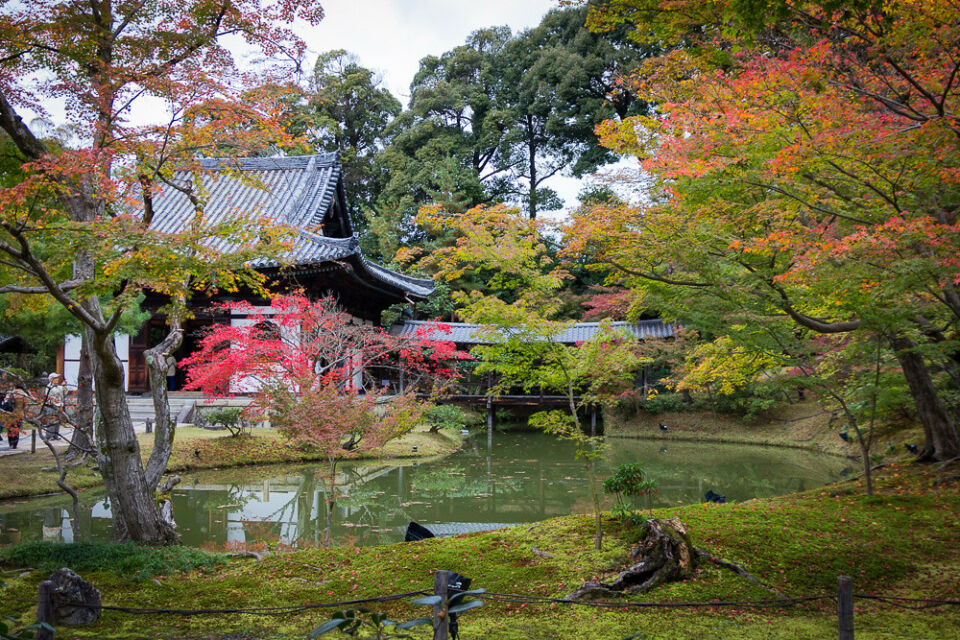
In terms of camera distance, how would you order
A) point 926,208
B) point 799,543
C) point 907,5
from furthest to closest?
point 799,543
point 926,208
point 907,5

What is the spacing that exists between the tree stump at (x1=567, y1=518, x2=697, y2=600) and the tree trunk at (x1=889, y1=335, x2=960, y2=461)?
541 cm

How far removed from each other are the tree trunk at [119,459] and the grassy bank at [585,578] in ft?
2.11

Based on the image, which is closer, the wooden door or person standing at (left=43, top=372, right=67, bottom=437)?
person standing at (left=43, top=372, right=67, bottom=437)

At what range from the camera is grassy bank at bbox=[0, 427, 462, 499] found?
9.72 m

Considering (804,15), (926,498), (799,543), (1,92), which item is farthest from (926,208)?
Answer: (1,92)

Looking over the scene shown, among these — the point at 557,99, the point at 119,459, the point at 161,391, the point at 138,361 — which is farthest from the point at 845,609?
the point at 557,99

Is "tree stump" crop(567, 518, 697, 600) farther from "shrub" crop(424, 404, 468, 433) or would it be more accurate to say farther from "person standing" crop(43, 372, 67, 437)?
"shrub" crop(424, 404, 468, 433)

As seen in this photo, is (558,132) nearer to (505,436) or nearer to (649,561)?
(505,436)

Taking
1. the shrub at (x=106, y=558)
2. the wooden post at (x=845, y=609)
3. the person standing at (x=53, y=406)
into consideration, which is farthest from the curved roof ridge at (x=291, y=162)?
A: the wooden post at (x=845, y=609)

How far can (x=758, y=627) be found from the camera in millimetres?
4109

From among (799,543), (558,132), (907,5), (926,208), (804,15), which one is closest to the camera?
(907,5)

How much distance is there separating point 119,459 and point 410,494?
582 cm

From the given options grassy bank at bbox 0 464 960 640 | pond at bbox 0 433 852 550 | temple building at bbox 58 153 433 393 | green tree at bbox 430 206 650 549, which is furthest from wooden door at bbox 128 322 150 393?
green tree at bbox 430 206 650 549

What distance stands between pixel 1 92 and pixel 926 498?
10.2 meters
